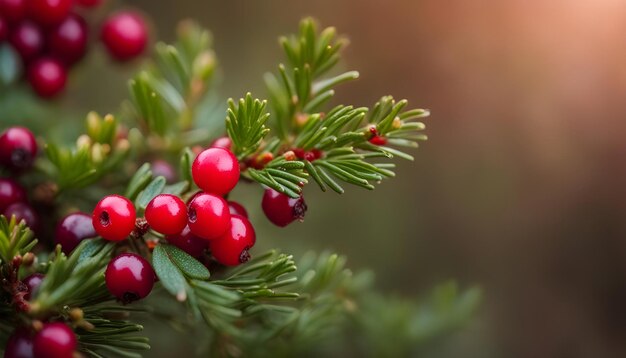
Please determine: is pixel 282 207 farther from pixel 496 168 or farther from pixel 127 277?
pixel 496 168

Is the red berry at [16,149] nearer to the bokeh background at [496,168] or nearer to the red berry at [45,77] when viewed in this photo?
the red berry at [45,77]

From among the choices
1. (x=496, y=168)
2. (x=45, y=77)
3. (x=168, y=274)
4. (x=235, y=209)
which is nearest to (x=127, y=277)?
(x=168, y=274)

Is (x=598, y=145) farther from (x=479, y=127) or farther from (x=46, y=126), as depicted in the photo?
(x=46, y=126)

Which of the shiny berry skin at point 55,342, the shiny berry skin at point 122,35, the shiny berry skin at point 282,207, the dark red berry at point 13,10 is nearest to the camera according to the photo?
the shiny berry skin at point 55,342

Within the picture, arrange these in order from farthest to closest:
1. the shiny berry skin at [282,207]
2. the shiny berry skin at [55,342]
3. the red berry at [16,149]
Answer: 1. the red berry at [16,149]
2. the shiny berry skin at [282,207]
3. the shiny berry skin at [55,342]

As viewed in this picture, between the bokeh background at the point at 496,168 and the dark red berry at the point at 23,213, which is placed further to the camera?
the bokeh background at the point at 496,168

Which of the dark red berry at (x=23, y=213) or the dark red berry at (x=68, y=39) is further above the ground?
the dark red berry at (x=68, y=39)

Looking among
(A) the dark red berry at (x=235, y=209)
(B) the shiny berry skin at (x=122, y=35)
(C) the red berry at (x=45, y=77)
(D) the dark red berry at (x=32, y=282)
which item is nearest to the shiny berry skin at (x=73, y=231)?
(D) the dark red berry at (x=32, y=282)

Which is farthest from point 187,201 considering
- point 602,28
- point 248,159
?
point 602,28
